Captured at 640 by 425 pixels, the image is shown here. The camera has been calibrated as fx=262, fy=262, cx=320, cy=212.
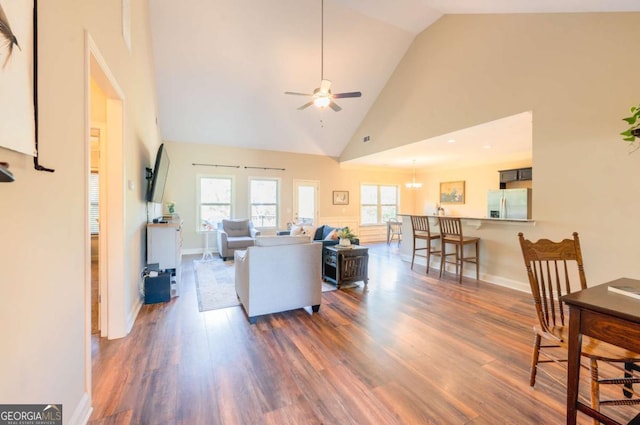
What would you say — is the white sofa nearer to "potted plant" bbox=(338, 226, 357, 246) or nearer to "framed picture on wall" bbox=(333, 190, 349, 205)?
"potted plant" bbox=(338, 226, 357, 246)

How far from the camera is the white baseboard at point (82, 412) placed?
4.75 feet

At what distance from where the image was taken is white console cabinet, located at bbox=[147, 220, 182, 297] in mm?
3574

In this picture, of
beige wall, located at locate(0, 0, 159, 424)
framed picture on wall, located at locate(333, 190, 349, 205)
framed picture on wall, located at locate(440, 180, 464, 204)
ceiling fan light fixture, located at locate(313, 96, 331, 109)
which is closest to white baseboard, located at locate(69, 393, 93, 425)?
beige wall, located at locate(0, 0, 159, 424)

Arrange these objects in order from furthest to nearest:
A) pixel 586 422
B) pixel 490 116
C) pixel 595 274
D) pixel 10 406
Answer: pixel 490 116 < pixel 595 274 < pixel 586 422 < pixel 10 406

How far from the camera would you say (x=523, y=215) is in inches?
247

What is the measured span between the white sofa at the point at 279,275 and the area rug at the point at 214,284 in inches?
17.9

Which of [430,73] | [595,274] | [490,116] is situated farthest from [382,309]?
[430,73]

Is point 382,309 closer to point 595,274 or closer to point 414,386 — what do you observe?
point 414,386

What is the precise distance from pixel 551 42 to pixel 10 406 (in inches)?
217

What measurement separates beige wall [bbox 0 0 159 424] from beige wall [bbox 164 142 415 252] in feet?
16.8

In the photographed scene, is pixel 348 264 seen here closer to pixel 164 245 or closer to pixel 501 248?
pixel 501 248

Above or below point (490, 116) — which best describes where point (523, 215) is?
below

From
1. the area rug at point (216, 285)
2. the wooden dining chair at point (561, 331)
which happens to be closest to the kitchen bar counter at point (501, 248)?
the wooden dining chair at point (561, 331)

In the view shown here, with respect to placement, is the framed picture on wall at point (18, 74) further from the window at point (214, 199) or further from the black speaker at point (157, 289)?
the window at point (214, 199)
